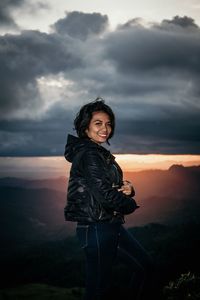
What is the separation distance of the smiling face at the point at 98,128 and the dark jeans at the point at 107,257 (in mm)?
1279

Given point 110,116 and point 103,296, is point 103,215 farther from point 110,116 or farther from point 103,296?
point 110,116

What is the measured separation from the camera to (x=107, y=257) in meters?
4.07

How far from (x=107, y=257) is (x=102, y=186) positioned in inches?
34.6

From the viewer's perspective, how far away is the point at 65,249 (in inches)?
7657

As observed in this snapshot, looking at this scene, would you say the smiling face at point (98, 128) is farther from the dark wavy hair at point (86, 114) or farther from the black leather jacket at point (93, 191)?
the black leather jacket at point (93, 191)

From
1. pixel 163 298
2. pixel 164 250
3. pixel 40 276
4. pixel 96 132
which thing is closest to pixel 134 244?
pixel 96 132

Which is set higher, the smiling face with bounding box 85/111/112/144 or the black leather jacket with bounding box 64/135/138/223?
the smiling face with bounding box 85/111/112/144

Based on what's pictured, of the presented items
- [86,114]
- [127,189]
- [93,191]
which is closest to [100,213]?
[93,191]

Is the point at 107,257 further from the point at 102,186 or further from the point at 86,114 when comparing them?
the point at 86,114

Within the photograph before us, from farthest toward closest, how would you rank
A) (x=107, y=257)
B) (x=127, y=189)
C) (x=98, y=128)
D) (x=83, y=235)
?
1. (x=98, y=128)
2. (x=127, y=189)
3. (x=83, y=235)
4. (x=107, y=257)

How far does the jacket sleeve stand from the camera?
407 cm

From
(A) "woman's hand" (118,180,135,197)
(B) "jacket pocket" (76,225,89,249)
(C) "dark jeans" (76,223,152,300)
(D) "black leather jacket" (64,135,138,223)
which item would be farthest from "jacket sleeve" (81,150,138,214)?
(B) "jacket pocket" (76,225,89,249)

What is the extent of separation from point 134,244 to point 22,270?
16989 cm

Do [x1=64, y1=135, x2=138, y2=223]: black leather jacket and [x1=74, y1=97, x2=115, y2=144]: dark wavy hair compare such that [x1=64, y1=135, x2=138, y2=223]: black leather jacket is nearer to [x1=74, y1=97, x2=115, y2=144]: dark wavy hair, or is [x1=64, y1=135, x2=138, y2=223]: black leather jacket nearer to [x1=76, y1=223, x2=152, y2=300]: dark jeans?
[x1=76, y1=223, x2=152, y2=300]: dark jeans
